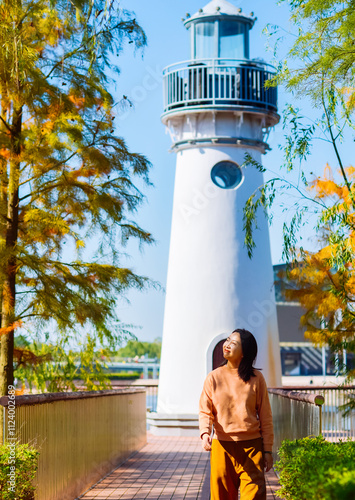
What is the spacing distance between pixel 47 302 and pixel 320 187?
714cm

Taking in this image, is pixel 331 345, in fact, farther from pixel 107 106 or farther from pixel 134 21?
pixel 134 21

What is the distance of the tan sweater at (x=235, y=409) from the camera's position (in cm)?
579

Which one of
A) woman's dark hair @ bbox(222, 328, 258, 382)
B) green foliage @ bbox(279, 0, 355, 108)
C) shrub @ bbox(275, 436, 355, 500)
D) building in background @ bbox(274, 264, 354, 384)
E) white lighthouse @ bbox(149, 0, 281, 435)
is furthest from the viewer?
building in background @ bbox(274, 264, 354, 384)

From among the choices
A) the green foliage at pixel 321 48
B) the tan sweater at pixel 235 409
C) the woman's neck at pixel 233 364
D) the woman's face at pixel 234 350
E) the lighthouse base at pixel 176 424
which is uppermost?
the green foliage at pixel 321 48

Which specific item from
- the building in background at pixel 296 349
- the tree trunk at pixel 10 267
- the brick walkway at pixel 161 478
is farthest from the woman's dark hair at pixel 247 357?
the building in background at pixel 296 349

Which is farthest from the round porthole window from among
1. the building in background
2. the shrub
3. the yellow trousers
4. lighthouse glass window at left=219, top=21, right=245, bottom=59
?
the building in background

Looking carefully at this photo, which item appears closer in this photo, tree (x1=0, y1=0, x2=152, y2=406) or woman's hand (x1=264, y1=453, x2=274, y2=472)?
woman's hand (x1=264, y1=453, x2=274, y2=472)

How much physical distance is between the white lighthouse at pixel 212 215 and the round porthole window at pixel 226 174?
3 centimetres

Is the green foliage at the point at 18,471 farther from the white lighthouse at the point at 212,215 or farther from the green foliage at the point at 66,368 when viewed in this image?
the white lighthouse at the point at 212,215

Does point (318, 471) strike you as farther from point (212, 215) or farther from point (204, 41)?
point (204, 41)

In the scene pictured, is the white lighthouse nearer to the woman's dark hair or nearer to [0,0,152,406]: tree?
[0,0,152,406]: tree

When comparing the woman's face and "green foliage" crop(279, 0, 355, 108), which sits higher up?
"green foliage" crop(279, 0, 355, 108)

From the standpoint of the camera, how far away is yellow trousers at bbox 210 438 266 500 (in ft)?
19.0

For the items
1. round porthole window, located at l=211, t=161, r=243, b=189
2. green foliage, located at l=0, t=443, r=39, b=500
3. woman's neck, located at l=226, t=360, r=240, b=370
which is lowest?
green foliage, located at l=0, t=443, r=39, b=500
